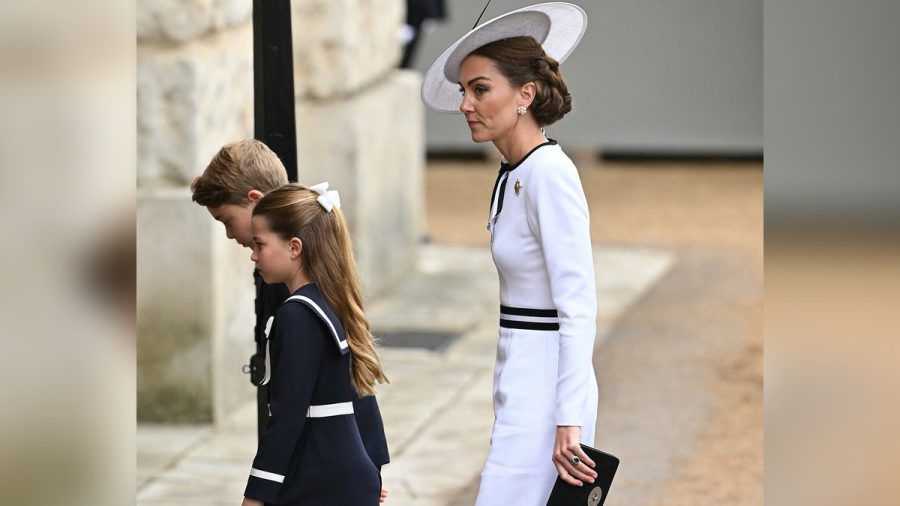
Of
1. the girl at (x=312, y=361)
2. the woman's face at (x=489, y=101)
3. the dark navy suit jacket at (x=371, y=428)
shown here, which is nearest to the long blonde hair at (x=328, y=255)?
the girl at (x=312, y=361)

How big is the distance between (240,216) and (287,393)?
0.53 meters

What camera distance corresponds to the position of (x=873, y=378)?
3.21 m

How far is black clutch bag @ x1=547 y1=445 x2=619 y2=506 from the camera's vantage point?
3.07 m

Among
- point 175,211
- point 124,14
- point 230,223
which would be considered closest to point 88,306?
point 124,14

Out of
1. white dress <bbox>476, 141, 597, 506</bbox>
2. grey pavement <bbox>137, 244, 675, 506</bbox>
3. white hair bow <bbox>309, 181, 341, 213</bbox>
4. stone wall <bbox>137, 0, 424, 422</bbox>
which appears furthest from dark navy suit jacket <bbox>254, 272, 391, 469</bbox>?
stone wall <bbox>137, 0, 424, 422</bbox>

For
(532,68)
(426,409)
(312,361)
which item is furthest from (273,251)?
(426,409)

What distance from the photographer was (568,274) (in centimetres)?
304

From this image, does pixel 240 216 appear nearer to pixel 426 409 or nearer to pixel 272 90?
pixel 272 90

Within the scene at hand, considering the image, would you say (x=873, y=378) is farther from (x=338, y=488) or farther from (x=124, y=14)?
(x=124, y=14)

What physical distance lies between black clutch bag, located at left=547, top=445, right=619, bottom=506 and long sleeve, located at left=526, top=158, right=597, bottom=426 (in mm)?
79

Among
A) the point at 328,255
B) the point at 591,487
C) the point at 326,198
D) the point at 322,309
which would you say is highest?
the point at 326,198

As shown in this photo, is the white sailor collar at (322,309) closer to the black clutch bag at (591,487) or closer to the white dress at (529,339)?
the white dress at (529,339)

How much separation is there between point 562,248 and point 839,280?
0.58m

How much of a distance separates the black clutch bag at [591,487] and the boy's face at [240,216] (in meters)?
0.87
